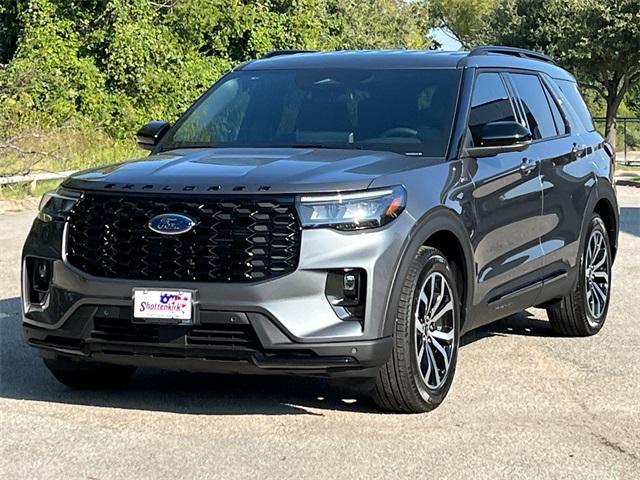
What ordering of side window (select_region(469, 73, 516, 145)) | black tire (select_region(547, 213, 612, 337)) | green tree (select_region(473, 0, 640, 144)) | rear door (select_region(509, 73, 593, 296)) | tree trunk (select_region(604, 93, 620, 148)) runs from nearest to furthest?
side window (select_region(469, 73, 516, 145))
rear door (select_region(509, 73, 593, 296))
black tire (select_region(547, 213, 612, 337))
green tree (select_region(473, 0, 640, 144))
tree trunk (select_region(604, 93, 620, 148))

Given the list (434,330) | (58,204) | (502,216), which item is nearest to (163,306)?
(58,204)

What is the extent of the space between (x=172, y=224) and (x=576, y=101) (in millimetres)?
4359

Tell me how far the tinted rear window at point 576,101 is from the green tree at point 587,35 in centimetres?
3343

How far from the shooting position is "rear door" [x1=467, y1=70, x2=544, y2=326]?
6578 millimetres

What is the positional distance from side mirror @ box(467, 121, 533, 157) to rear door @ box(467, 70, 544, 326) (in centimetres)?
5

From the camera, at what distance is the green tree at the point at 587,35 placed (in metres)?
41.4

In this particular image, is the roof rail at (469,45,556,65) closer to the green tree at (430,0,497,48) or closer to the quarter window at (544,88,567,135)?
the quarter window at (544,88,567,135)

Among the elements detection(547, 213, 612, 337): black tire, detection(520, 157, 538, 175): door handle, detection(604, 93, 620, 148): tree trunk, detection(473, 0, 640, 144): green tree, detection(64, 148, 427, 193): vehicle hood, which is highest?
detection(64, 148, 427, 193): vehicle hood

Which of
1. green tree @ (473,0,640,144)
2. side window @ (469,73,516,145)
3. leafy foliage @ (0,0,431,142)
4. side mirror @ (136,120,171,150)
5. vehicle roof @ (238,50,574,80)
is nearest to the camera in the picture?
side window @ (469,73,516,145)

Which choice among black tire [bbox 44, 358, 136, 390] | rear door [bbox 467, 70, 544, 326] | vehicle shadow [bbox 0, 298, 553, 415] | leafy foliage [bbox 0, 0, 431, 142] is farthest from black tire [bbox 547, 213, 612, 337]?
leafy foliage [bbox 0, 0, 431, 142]

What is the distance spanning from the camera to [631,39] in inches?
1635

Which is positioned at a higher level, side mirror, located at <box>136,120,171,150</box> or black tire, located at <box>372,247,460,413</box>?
side mirror, located at <box>136,120,171,150</box>

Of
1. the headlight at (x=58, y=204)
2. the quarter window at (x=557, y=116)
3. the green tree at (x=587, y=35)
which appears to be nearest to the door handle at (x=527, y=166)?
the quarter window at (x=557, y=116)

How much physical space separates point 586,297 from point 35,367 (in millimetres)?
3743
